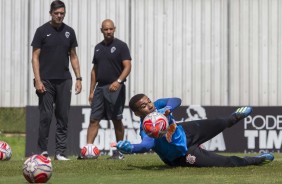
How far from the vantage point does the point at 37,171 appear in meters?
12.4

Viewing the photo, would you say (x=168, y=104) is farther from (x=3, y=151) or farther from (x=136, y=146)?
(x=3, y=151)

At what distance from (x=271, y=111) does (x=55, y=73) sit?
7721mm

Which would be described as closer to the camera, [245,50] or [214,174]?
[214,174]

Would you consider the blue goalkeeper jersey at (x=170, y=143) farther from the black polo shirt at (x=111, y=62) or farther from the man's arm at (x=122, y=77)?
the black polo shirt at (x=111, y=62)

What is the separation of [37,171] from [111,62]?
5.33 metres

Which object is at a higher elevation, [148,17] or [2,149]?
[148,17]

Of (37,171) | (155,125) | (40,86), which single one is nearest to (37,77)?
(40,86)

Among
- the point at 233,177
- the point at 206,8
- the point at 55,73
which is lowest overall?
the point at 233,177

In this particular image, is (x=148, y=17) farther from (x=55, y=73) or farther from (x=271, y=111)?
(x=55, y=73)

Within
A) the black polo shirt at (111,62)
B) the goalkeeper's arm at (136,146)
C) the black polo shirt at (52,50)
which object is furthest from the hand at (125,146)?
the black polo shirt at (111,62)

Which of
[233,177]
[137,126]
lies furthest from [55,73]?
[137,126]

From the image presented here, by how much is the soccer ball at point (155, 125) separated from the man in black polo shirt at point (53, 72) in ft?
11.2

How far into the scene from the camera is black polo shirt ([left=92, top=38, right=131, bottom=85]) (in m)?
17.4

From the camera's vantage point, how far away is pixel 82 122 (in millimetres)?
22438
